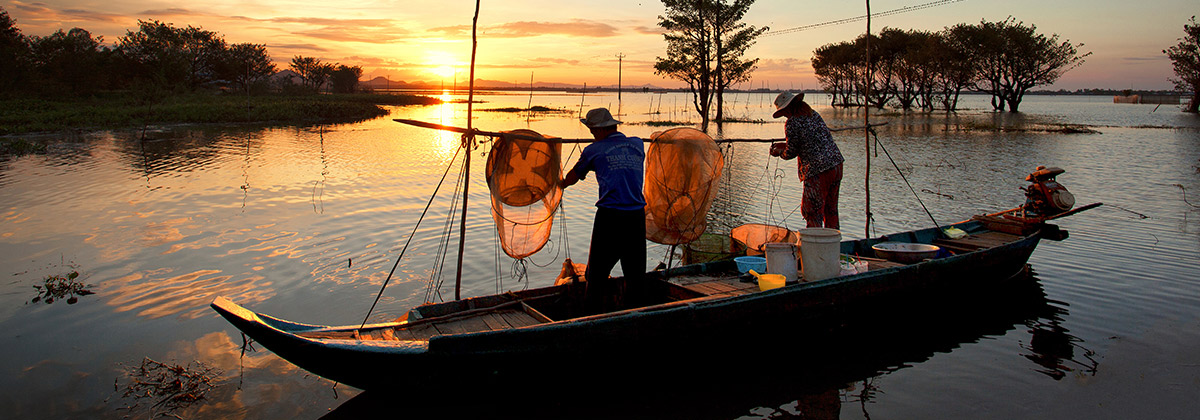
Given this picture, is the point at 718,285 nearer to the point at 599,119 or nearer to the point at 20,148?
the point at 599,119

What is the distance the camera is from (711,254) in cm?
713

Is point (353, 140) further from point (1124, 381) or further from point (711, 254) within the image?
point (1124, 381)

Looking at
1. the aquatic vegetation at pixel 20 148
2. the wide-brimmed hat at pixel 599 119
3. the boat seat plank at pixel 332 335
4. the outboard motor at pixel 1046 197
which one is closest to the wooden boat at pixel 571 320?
the boat seat plank at pixel 332 335

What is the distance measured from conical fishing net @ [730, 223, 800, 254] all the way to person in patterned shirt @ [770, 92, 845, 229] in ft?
1.33

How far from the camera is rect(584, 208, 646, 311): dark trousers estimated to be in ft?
15.3

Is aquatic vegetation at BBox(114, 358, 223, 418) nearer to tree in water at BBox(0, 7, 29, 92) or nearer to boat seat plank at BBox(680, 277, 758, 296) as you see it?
boat seat plank at BBox(680, 277, 758, 296)

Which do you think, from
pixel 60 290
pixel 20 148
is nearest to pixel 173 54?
pixel 20 148

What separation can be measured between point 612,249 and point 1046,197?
5036mm

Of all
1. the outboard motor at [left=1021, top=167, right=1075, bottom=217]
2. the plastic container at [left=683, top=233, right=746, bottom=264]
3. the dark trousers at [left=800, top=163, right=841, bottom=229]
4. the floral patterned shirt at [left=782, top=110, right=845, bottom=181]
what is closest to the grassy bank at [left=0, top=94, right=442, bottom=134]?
the plastic container at [left=683, top=233, right=746, bottom=264]

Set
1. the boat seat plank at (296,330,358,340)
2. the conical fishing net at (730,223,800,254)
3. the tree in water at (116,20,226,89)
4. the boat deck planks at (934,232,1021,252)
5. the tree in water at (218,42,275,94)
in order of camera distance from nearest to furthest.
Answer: the boat seat plank at (296,330,358,340) → the boat deck planks at (934,232,1021,252) → the conical fishing net at (730,223,800,254) → the tree in water at (116,20,226,89) → the tree in water at (218,42,275,94)

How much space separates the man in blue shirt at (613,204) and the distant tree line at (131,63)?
74.5 ft

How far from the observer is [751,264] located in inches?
220

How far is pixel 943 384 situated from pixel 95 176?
15.3m

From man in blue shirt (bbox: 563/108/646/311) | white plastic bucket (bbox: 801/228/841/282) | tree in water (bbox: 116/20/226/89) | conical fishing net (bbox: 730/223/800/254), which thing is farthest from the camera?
tree in water (bbox: 116/20/226/89)
